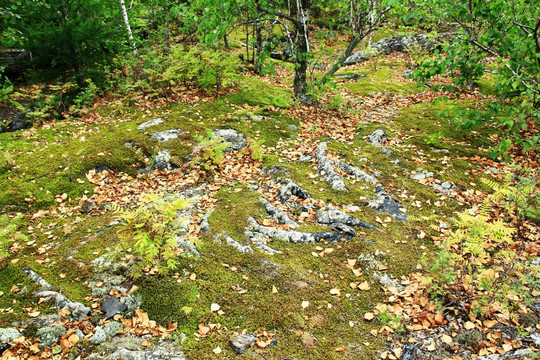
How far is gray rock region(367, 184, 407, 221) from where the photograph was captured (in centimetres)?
531

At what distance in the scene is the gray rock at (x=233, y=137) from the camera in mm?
7691

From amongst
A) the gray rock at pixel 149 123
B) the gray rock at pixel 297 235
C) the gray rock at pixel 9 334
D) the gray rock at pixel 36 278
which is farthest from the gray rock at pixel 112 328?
the gray rock at pixel 149 123

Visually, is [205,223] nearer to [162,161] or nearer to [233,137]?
[162,161]

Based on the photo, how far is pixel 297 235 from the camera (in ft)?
15.7

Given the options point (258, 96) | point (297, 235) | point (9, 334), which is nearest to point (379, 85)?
point (258, 96)

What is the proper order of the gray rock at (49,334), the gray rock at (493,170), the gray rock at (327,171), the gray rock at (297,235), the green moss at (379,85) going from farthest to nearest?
the green moss at (379,85) → the gray rock at (493,170) → the gray rock at (327,171) → the gray rock at (297,235) → the gray rock at (49,334)

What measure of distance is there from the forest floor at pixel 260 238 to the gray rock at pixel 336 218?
26 mm

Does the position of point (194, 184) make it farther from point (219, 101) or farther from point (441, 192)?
point (441, 192)

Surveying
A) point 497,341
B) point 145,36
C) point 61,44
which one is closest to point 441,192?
point 497,341

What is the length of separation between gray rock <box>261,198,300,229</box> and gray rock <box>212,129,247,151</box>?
265 centimetres

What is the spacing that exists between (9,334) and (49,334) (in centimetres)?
37

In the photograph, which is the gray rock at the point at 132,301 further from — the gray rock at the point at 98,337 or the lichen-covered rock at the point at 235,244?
the lichen-covered rock at the point at 235,244

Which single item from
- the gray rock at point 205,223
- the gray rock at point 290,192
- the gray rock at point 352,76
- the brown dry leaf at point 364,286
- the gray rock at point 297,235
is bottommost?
the brown dry leaf at point 364,286

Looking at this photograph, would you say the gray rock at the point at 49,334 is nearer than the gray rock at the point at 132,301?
Yes
